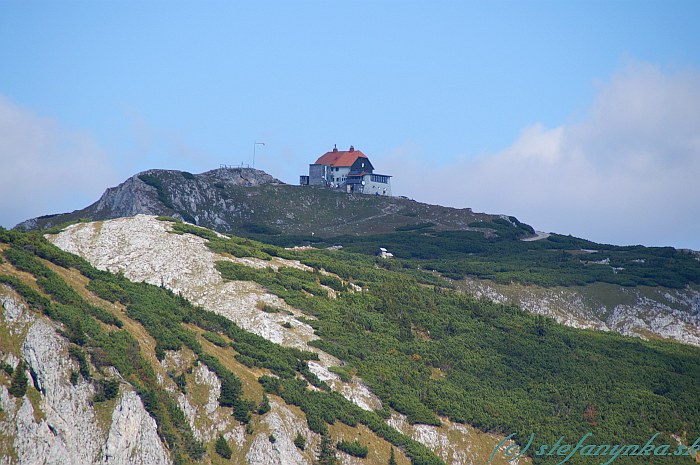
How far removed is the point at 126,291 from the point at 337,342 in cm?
1987

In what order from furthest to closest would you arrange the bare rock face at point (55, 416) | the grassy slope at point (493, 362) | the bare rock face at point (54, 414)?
the grassy slope at point (493, 362) → the bare rock face at point (54, 414) → the bare rock face at point (55, 416)

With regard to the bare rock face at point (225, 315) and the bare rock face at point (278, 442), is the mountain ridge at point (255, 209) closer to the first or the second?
the bare rock face at point (225, 315)

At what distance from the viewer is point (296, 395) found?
68.8m

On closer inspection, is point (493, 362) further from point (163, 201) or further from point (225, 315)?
point (163, 201)

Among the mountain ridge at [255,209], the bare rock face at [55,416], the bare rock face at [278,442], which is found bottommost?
the bare rock face at [278,442]

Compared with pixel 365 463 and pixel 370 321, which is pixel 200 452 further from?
pixel 370 321

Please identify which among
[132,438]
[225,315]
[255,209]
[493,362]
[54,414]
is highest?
[255,209]

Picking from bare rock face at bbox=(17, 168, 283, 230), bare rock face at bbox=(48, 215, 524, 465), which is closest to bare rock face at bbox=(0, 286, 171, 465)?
bare rock face at bbox=(48, 215, 524, 465)

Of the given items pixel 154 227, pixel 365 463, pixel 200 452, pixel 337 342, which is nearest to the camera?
pixel 200 452

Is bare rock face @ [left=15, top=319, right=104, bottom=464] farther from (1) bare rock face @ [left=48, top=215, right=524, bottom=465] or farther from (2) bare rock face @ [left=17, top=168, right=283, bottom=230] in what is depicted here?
(2) bare rock face @ [left=17, top=168, right=283, bottom=230]

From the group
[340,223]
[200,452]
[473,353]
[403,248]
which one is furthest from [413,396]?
[340,223]

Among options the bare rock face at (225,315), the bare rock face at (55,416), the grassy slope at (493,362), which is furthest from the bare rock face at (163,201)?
the bare rock face at (55,416)

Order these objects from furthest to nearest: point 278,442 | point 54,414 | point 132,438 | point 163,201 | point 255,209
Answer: point 255,209
point 163,201
point 278,442
point 132,438
point 54,414

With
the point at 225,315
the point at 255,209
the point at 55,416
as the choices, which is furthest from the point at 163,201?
the point at 55,416
